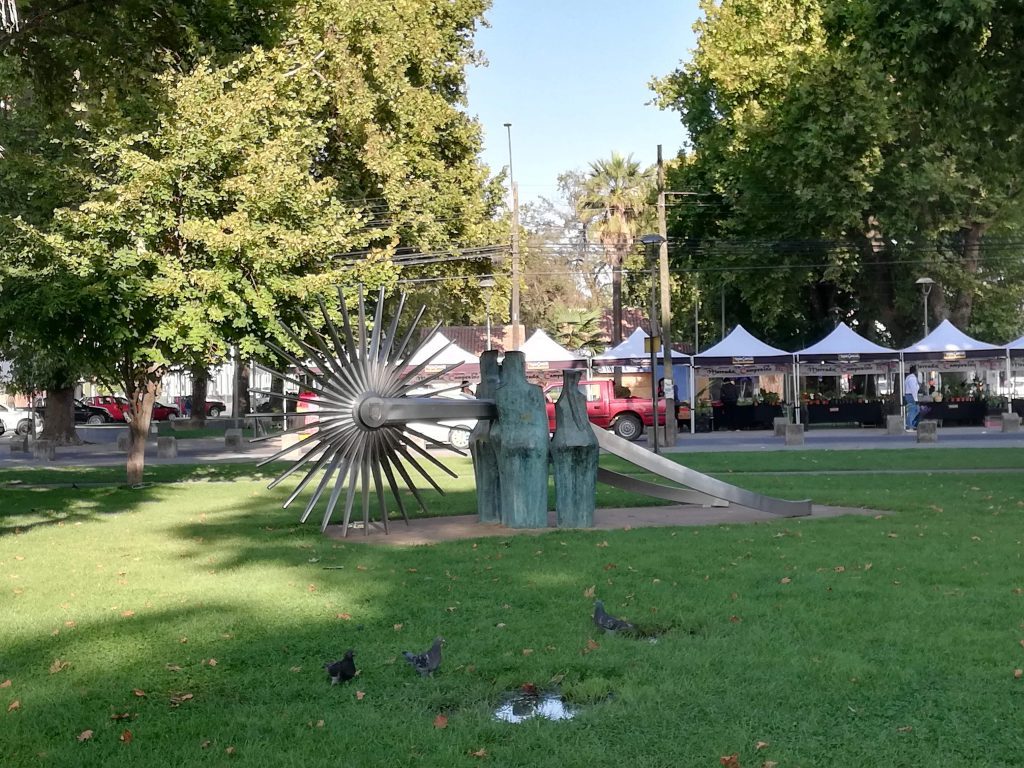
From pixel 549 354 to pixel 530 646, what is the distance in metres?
30.7

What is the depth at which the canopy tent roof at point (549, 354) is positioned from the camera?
3756cm

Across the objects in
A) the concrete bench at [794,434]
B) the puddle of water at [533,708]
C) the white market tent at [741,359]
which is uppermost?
the white market tent at [741,359]

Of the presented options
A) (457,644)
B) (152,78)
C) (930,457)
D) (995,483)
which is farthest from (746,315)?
(457,644)

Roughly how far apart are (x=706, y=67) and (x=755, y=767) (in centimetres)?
4202

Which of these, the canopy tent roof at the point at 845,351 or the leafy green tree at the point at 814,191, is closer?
the canopy tent roof at the point at 845,351

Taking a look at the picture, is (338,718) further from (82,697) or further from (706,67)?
(706,67)

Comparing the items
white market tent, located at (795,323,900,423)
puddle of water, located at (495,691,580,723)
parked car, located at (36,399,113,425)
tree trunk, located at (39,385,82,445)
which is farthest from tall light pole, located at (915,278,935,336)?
puddle of water, located at (495,691,580,723)

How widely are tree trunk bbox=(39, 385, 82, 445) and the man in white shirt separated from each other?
24899mm

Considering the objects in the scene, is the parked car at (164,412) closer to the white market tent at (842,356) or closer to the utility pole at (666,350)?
the utility pole at (666,350)

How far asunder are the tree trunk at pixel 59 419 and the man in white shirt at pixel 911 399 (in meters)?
24.9

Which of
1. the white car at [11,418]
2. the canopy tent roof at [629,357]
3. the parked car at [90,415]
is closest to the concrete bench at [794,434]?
the canopy tent roof at [629,357]

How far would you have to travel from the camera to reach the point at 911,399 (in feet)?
112

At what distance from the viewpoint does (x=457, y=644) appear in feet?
24.5

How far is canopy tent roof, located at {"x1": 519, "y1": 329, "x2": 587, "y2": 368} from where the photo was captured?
37.6m
